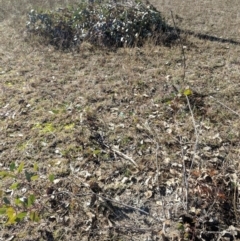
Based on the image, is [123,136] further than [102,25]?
No

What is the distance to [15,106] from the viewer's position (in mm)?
5277

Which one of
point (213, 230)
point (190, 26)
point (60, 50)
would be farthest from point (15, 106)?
point (190, 26)

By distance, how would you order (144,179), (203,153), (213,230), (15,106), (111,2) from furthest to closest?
(111,2) < (15,106) < (203,153) < (144,179) < (213,230)

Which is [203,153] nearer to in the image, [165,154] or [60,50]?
[165,154]

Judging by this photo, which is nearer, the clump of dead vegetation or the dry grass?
the dry grass

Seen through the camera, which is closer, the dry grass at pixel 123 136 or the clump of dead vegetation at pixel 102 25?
the dry grass at pixel 123 136

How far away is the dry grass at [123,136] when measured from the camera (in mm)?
3234

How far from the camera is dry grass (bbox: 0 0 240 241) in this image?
3234 millimetres

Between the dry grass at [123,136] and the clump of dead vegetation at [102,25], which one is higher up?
the clump of dead vegetation at [102,25]

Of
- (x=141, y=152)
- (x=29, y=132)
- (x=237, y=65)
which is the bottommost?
(x=29, y=132)

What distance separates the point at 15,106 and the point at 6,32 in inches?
159

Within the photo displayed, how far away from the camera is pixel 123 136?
443cm

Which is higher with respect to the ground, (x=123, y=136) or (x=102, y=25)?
(x=102, y=25)

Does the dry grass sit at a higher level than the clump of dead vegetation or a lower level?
lower
